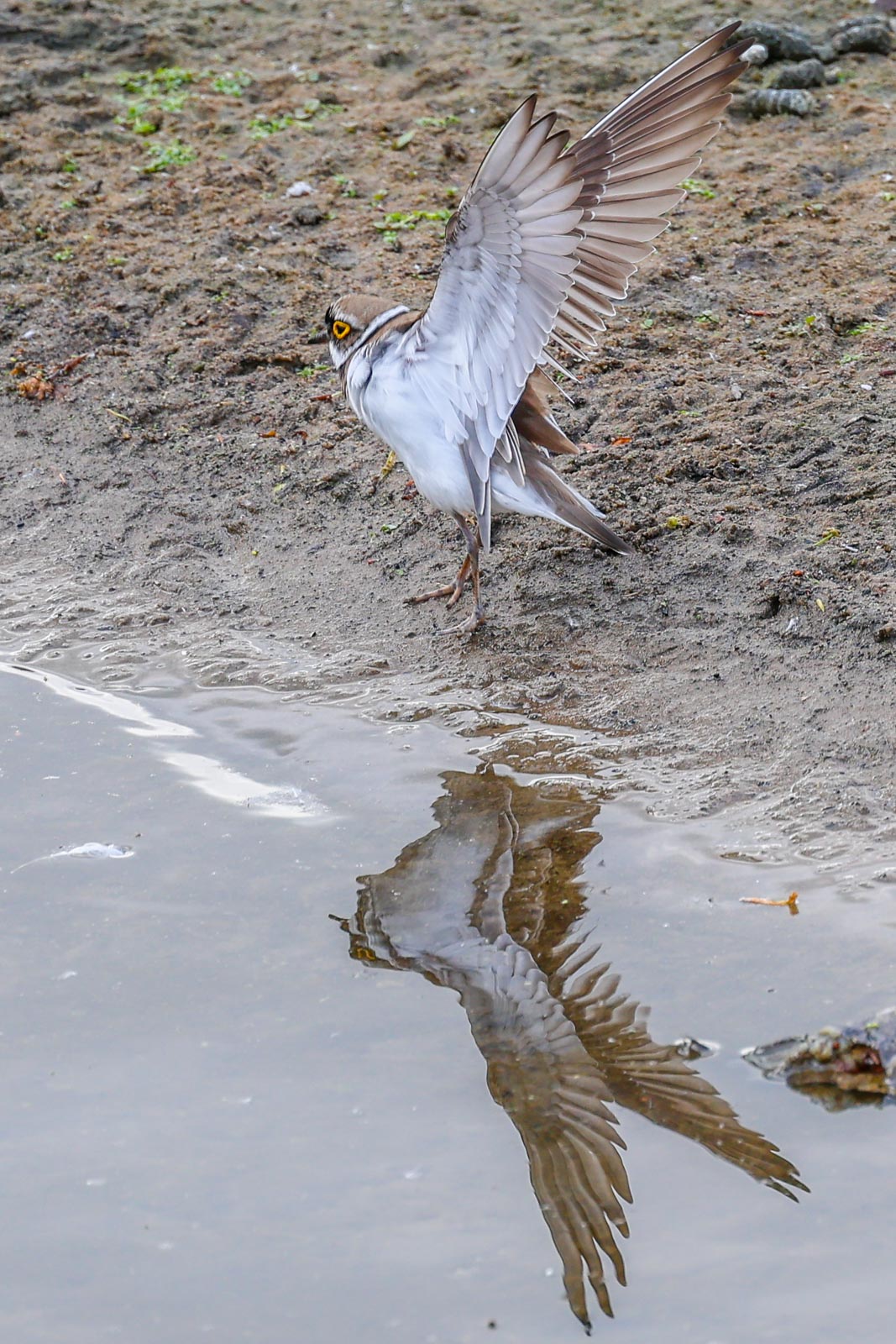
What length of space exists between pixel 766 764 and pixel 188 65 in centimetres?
653

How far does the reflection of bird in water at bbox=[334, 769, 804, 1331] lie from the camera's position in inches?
117

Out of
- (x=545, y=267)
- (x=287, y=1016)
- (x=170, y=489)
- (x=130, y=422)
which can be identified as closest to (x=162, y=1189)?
(x=287, y=1016)

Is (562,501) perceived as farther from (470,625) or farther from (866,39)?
(866,39)

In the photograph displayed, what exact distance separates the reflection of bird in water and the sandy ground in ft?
1.59

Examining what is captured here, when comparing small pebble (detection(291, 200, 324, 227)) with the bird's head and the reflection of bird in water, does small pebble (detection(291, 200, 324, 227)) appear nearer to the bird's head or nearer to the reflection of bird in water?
the bird's head

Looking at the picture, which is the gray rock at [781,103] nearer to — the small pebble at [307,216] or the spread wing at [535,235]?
the small pebble at [307,216]

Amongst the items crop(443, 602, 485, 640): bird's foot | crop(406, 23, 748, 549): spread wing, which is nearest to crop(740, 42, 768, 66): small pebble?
crop(406, 23, 748, 549): spread wing

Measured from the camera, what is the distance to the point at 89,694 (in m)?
5.00

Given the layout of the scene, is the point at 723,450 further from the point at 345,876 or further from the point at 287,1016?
the point at 287,1016

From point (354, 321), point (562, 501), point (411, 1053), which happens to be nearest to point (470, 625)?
point (562, 501)

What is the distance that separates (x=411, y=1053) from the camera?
10.9ft

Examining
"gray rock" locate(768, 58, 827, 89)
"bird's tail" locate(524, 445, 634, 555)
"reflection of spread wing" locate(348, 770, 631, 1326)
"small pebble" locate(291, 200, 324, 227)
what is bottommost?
"reflection of spread wing" locate(348, 770, 631, 1326)

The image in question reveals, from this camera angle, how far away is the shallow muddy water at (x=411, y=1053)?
276 centimetres

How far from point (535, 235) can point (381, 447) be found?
1.82 metres
